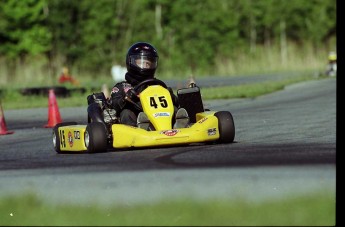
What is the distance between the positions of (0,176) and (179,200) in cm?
321

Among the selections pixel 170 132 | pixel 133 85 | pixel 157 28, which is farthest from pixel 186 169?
pixel 157 28

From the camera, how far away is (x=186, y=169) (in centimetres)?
1129

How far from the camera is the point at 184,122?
47.2 ft

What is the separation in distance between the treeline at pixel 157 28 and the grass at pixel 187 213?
136 ft

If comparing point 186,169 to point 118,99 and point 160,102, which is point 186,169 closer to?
point 160,102

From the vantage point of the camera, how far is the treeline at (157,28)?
51812 millimetres

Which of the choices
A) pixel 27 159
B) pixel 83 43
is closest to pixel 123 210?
pixel 27 159

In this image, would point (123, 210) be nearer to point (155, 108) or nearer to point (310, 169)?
point (310, 169)

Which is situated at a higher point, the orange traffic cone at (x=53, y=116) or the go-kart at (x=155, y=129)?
the go-kart at (x=155, y=129)

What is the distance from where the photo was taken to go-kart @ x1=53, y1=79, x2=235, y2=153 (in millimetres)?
13797

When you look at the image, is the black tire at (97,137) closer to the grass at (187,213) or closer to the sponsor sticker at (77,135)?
the sponsor sticker at (77,135)

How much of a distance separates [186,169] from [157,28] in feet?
177

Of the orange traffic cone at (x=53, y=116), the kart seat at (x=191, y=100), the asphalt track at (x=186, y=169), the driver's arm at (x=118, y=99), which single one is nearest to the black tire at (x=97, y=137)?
the asphalt track at (x=186, y=169)

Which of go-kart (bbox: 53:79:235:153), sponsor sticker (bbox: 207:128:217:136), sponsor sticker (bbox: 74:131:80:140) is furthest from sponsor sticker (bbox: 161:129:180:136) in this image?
sponsor sticker (bbox: 74:131:80:140)
